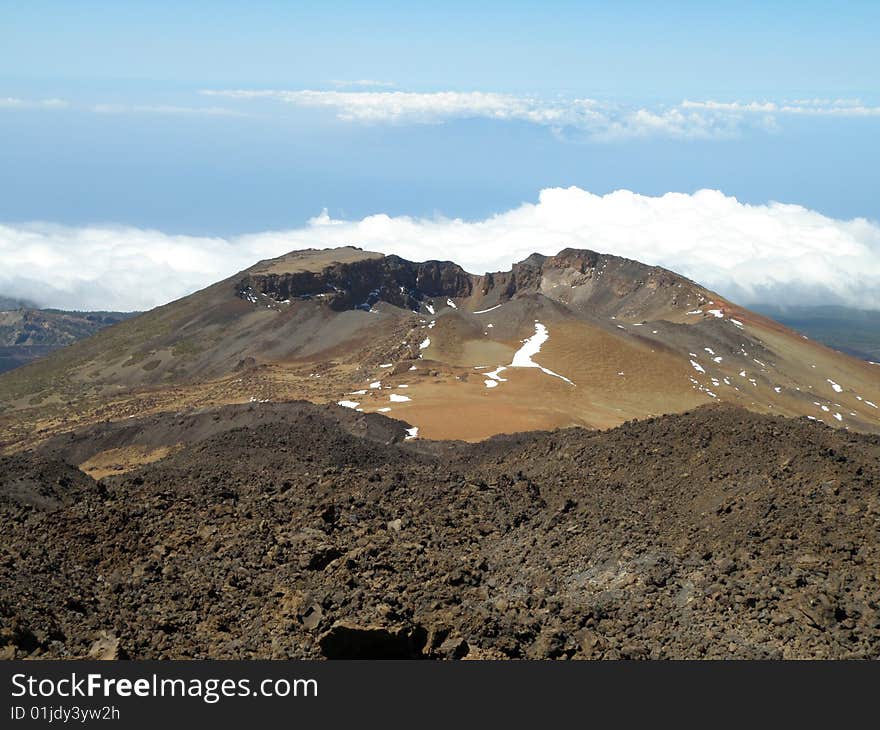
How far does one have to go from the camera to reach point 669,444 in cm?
3114

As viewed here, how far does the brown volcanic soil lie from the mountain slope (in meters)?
30.0

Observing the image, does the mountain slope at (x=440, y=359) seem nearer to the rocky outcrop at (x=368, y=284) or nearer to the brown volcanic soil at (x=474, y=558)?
the rocky outcrop at (x=368, y=284)

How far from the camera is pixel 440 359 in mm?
90500

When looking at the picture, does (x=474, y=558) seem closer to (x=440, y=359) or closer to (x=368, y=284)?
(x=440, y=359)

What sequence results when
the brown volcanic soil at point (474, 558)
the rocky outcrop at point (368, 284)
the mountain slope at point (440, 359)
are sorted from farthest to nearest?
1. the rocky outcrop at point (368, 284)
2. the mountain slope at point (440, 359)
3. the brown volcanic soil at point (474, 558)

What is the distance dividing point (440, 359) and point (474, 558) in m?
69.1

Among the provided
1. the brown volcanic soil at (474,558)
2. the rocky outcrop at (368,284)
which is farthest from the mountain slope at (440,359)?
the brown volcanic soil at (474,558)

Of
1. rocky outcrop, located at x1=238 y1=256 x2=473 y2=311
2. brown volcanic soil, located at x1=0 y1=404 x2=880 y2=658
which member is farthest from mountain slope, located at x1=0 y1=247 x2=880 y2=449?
brown volcanic soil, located at x1=0 y1=404 x2=880 y2=658

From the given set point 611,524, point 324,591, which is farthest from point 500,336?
point 324,591

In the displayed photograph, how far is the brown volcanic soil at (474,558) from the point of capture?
16.1 metres

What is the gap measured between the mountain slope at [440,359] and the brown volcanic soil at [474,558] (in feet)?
98.4

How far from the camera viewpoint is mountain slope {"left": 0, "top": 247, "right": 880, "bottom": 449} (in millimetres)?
76062

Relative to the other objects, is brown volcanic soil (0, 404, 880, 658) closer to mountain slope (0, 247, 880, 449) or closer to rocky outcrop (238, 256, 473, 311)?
mountain slope (0, 247, 880, 449)

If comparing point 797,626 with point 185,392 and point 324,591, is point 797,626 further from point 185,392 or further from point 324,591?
point 185,392
